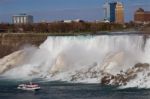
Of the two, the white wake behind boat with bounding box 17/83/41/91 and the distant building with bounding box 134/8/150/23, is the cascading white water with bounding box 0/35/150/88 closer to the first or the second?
the white wake behind boat with bounding box 17/83/41/91

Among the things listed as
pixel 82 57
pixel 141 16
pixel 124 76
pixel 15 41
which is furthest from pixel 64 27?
pixel 124 76

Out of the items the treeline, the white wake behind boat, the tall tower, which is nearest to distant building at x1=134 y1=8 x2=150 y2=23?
the tall tower

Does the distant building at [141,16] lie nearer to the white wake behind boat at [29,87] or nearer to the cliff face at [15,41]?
the cliff face at [15,41]

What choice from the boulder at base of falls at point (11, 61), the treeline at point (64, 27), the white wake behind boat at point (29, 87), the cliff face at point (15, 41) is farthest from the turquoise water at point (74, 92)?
the treeline at point (64, 27)

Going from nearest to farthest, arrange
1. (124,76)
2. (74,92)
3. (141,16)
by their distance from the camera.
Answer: (74,92) → (124,76) → (141,16)

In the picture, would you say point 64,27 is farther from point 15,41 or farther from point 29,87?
point 29,87

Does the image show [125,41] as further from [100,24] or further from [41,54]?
[100,24]
